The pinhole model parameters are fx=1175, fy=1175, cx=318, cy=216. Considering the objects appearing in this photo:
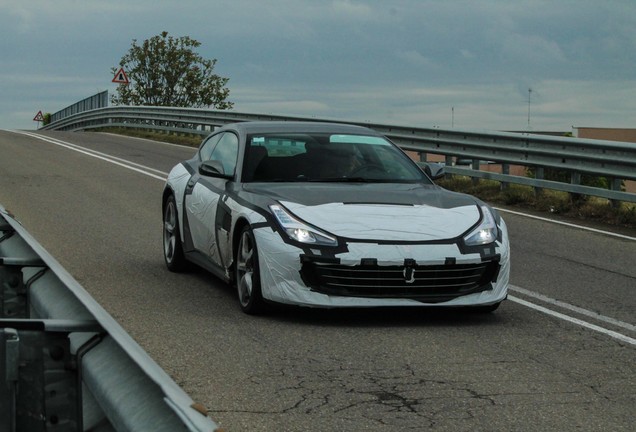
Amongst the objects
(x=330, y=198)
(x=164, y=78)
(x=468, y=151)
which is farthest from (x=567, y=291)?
(x=164, y=78)

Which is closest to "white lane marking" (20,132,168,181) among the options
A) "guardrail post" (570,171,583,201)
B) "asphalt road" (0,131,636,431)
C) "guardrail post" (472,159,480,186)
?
"guardrail post" (472,159,480,186)

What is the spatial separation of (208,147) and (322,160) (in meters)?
1.68

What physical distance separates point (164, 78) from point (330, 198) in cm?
7014

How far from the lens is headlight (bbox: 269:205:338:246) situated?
752cm

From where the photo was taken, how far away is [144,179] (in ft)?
67.7

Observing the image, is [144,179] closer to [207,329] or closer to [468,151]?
[468,151]

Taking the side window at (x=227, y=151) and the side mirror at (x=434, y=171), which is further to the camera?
the side window at (x=227, y=151)

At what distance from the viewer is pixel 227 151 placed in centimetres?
959

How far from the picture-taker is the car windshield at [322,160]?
8.86 m

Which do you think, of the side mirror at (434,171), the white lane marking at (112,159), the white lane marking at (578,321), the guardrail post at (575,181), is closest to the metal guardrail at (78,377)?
the white lane marking at (578,321)

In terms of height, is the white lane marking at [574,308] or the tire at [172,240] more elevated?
the tire at [172,240]

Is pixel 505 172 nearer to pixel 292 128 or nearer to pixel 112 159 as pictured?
pixel 292 128

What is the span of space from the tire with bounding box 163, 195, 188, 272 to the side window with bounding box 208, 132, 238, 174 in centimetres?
62

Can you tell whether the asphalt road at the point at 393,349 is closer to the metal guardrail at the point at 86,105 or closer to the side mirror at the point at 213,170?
the side mirror at the point at 213,170
